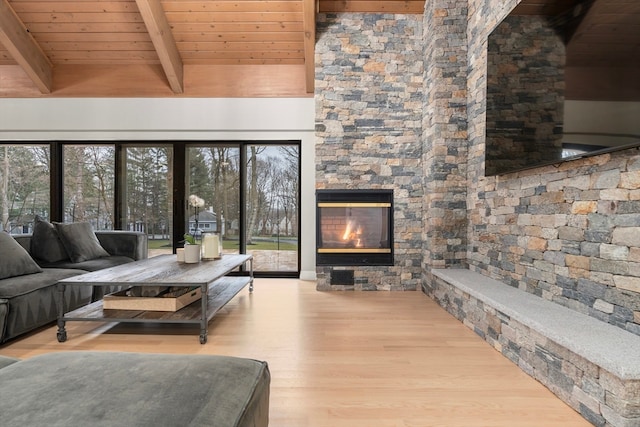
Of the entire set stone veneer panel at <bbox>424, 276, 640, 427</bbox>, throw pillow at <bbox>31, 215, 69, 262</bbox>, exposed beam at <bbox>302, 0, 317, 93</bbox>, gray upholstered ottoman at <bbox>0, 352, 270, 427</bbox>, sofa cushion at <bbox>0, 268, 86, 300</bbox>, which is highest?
exposed beam at <bbox>302, 0, 317, 93</bbox>

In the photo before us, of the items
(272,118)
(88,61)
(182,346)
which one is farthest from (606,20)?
(88,61)

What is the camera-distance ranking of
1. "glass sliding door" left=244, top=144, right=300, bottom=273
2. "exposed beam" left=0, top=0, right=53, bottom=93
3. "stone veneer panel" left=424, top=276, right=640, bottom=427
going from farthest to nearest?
"glass sliding door" left=244, top=144, right=300, bottom=273, "exposed beam" left=0, top=0, right=53, bottom=93, "stone veneer panel" left=424, top=276, right=640, bottom=427

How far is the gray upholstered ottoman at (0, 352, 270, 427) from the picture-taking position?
76 cm

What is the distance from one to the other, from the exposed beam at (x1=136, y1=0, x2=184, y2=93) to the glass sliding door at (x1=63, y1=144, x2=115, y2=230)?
1.49 m

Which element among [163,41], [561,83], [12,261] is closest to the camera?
[561,83]

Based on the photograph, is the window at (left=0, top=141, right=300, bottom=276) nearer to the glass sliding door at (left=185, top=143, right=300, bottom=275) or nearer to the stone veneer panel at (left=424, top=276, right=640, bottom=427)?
the glass sliding door at (left=185, top=143, right=300, bottom=275)

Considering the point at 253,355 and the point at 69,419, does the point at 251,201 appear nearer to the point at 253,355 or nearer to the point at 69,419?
the point at 253,355

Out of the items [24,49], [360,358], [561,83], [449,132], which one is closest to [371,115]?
[449,132]

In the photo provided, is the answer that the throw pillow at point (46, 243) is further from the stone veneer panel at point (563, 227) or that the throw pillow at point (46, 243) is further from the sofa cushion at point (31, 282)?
the stone veneer panel at point (563, 227)

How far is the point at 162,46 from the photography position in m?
4.27

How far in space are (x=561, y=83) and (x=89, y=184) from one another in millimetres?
5803

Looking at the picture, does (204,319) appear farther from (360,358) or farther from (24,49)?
(24,49)

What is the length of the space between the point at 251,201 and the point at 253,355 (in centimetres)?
310

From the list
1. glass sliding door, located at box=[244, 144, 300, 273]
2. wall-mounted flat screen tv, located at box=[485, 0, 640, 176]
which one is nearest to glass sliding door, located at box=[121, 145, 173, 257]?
glass sliding door, located at box=[244, 144, 300, 273]
